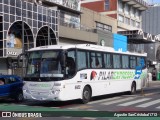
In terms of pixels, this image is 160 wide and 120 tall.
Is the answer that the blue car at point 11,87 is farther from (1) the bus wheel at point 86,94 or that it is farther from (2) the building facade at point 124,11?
(2) the building facade at point 124,11

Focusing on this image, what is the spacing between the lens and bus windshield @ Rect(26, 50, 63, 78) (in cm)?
1582

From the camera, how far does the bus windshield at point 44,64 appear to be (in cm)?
1582

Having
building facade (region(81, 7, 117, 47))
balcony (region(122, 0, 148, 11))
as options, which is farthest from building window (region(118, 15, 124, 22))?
building facade (region(81, 7, 117, 47))

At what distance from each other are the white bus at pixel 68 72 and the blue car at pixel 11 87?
2096 millimetres

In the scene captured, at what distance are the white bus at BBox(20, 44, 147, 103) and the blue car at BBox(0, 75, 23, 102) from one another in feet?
6.88

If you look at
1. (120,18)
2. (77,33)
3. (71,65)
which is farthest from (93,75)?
(120,18)

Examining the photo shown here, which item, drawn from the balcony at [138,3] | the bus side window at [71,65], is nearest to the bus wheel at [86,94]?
the bus side window at [71,65]

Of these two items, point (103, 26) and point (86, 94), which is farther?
point (103, 26)

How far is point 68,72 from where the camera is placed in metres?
16.1

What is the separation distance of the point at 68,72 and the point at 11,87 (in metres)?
3.93

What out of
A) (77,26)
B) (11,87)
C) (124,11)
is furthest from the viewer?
(124,11)

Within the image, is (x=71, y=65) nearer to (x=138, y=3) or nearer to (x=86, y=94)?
(x=86, y=94)

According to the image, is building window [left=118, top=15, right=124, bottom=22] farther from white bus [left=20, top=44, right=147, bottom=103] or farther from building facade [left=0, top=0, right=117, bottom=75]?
white bus [left=20, top=44, right=147, bottom=103]

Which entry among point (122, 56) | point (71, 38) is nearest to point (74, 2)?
point (71, 38)
